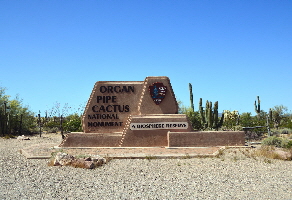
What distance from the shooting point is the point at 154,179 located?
33.6 feet

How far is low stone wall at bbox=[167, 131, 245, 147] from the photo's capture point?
17875 mm

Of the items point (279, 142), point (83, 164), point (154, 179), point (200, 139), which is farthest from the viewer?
point (279, 142)

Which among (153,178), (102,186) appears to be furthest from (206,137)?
(102,186)

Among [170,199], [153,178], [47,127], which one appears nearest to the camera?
[170,199]

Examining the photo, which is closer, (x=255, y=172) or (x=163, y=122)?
(x=255, y=172)

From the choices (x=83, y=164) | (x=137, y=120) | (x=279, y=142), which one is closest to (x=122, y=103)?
(x=137, y=120)

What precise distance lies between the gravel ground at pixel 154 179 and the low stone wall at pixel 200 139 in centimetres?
352

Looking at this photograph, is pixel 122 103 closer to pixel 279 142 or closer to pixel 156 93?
pixel 156 93

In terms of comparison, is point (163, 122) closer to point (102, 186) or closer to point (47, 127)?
point (102, 186)

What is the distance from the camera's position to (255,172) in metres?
11.4

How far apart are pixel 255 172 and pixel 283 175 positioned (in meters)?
0.90

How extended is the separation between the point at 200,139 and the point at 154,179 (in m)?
8.16

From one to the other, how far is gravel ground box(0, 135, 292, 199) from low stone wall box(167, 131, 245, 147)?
3524 mm

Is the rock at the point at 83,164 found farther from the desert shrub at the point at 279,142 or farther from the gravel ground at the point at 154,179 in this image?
the desert shrub at the point at 279,142
